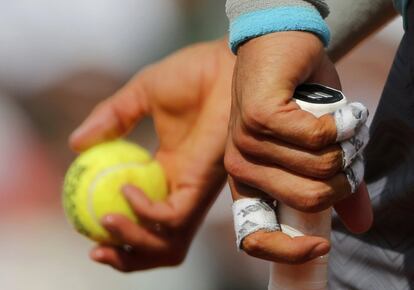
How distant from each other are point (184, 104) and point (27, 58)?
151cm

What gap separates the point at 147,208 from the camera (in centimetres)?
159

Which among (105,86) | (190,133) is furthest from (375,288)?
(105,86)

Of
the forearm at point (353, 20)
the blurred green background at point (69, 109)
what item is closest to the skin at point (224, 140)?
the forearm at point (353, 20)

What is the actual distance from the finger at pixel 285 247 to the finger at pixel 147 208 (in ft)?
1.86

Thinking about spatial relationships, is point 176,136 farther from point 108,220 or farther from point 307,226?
point 307,226

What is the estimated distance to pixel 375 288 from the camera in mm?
1291

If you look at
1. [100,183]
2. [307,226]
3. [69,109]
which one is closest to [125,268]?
[100,183]

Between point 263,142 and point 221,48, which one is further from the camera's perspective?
point 221,48

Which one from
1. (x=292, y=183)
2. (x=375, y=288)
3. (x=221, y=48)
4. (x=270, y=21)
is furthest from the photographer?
(x=221, y=48)

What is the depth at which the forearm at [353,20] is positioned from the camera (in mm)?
1319

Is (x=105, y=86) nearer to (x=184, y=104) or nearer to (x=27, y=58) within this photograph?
(x=27, y=58)

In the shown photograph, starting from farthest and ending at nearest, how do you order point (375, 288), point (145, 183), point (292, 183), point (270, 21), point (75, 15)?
point (75, 15) → point (145, 183) → point (375, 288) → point (270, 21) → point (292, 183)

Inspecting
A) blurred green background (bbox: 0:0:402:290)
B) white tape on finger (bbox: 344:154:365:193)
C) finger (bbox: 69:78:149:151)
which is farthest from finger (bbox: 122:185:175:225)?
blurred green background (bbox: 0:0:402:290)

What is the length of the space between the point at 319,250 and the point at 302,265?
5 centimetres
